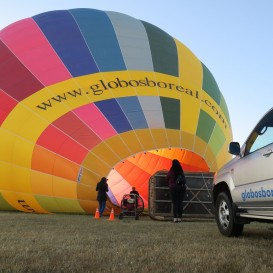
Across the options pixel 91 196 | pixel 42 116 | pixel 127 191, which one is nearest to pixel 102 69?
pixel 42 116

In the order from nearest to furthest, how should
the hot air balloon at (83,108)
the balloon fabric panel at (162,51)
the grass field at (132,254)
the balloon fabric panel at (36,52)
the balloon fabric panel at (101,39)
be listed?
1. the grass field at (132,254)
2. the hot air balloon at (83,108)
3. the balloon fabric panel at (36,52)
4. the balloon fabric panel at (101,39)
5. the balloon fabric panel at (162,51)

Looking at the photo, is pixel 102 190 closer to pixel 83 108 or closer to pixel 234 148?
pixel 83 108

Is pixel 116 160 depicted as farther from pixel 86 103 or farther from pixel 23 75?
pixel 23 75

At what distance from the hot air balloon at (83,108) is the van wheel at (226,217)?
5280mm

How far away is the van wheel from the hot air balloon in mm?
5280

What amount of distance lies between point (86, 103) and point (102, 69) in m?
1.17

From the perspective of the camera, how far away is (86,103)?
1186 centimetres

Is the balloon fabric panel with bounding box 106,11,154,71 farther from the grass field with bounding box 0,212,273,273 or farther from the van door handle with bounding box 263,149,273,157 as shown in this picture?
the van door handle with bounding box 263,149,273,157

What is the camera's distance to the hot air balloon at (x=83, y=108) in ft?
38.3

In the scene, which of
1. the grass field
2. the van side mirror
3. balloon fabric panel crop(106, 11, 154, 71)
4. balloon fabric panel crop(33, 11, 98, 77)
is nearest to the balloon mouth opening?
balloon fabric panel crop(106, 11, 154, 71)

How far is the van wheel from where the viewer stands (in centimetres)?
624

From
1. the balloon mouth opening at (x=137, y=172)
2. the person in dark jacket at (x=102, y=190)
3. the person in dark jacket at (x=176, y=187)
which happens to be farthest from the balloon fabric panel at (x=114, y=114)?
the balloon mouth opening at (x=137, y=172)

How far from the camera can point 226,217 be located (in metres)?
6.59

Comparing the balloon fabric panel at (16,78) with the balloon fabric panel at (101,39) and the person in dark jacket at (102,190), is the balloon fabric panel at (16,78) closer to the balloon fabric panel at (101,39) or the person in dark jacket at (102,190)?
the balloon fabric panel at (101,39)
